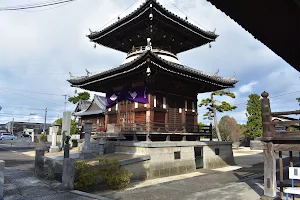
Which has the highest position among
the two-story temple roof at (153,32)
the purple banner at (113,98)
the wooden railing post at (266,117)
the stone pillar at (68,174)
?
the two-story temple roof at (153,32)

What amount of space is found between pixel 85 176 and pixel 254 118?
42.6 meters

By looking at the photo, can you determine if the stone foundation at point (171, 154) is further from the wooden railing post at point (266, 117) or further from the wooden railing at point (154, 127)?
the wooden railing post at point (266, 117)

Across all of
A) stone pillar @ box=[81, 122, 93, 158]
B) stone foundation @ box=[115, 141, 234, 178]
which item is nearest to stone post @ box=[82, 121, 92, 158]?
stone pillar @ box=[81, 122, 93, 158]

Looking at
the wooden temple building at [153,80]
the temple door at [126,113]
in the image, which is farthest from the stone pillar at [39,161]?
the temple door at [126,113]

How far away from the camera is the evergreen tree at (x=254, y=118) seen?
4550cm

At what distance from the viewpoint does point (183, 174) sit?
17.0 meters

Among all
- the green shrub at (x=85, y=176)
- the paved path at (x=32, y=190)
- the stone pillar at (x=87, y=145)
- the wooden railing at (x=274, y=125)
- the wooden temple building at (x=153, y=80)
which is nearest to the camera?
the paved path at (x=32, y=190)

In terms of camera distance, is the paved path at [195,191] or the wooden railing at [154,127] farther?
the wooden railing at [154,127]

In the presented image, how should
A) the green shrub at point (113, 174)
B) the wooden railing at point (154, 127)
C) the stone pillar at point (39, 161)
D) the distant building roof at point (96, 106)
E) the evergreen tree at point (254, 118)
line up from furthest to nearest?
the evergreen tree at point (254, 118), the distant building roof at point (96, 106), the wooden railing at point (154, 127), the stone pillar at point (39, 161), the green shrub at point (113, 174)

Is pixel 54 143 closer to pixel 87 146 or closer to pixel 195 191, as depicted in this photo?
pixel 87 146

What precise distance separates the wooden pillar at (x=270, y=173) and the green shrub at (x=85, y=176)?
774cm

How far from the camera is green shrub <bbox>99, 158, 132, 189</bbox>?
1199cm

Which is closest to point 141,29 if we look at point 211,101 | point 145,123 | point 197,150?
point 145,123

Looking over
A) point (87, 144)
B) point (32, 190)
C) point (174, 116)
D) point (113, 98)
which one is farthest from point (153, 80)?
point (32, 190)
